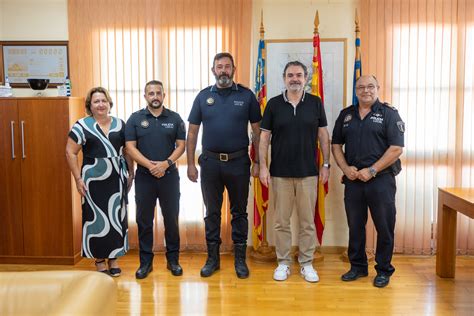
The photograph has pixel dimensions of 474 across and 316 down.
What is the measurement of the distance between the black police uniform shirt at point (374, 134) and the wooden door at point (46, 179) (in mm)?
2394

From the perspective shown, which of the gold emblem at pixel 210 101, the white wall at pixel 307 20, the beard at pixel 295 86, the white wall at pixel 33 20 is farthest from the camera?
the white wall at pixel 33 20

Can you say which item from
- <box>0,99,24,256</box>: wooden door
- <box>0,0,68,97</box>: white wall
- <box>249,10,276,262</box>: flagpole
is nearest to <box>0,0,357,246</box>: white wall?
<box>0,0,68,97</box>: white wall

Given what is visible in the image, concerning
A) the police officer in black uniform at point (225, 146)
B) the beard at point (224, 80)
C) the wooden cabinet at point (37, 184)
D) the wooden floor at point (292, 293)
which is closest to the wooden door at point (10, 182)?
the wooden cabinet at point (37, 184)

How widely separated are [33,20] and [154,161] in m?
2.00

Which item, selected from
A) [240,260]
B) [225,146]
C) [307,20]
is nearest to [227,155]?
[225,146]

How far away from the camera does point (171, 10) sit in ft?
13.6

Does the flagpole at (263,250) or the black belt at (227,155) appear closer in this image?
the black belt at (227,155)

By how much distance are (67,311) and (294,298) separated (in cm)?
206

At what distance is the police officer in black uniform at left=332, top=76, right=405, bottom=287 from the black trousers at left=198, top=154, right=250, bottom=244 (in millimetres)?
773

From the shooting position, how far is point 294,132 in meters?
3.48

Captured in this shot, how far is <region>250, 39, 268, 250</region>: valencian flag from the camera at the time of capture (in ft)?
13.0

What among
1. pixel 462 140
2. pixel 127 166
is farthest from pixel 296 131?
pixel 462 140

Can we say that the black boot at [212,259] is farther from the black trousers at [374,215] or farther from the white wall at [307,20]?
the white wall at [307,20]

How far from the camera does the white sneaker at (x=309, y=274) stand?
3548 mm
